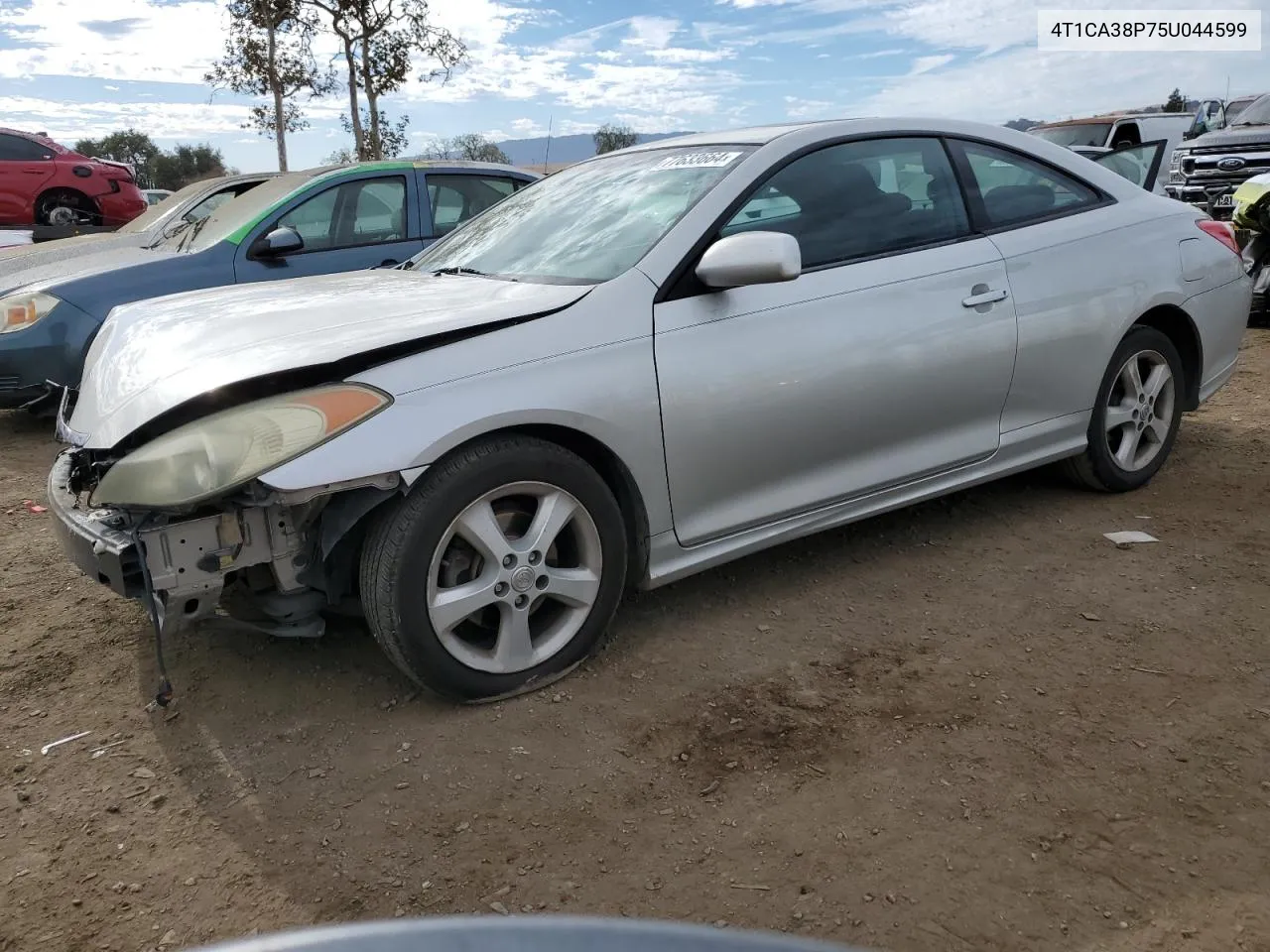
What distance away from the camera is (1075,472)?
4480 mm

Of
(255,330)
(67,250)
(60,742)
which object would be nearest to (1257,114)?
(67,250)

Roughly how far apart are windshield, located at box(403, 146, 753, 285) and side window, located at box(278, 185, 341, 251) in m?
2.61

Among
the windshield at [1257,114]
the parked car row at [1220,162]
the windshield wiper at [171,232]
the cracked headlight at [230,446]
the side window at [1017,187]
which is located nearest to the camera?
the cracked headlight at [230,446]

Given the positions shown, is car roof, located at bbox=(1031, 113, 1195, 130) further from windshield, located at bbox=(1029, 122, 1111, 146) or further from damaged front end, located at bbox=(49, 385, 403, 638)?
damaged front end, located at bbox=(49, 385, 403, 638)

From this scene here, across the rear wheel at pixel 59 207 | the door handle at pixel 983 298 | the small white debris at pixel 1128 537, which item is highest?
the rear wheel at pixel 59 207

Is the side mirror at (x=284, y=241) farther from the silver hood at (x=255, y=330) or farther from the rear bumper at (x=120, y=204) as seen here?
the rear bumper at (x=120, y=204)

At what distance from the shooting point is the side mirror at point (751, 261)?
3039 millimetres

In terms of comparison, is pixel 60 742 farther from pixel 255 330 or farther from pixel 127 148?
pixel 127 148

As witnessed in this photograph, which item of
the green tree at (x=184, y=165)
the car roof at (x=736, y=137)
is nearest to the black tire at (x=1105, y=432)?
the car roof at (x=736, y=137)

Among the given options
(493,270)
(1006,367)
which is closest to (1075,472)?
(1006,367)

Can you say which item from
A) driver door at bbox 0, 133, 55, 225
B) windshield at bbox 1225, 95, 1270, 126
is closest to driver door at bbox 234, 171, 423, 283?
driver door at bbox 0, 133, 55, 225

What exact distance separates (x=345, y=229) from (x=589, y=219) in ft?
11.4

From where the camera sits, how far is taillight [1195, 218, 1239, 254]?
4.60 meters

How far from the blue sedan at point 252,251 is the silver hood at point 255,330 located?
261cm
